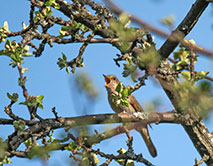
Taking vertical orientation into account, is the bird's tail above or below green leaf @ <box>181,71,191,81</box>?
above

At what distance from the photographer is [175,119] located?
402cm

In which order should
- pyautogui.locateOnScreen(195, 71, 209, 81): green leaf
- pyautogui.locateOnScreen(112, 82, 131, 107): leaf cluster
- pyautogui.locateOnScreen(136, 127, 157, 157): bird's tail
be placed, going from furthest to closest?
pyautogui.locateOnScreen(136, 127, 157, 157): bird's tail, pyautogui.locateOnScreen(195, 71, 209, 81): green leaf, pyautogui.locateOnScreen(112, 82, 131, 107): leaf cluster

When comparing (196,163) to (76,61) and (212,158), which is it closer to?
(212,158)

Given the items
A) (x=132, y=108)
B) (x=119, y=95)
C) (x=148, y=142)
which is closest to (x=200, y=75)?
(x=119, y=95)

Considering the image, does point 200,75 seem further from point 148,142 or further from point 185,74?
point 148,142

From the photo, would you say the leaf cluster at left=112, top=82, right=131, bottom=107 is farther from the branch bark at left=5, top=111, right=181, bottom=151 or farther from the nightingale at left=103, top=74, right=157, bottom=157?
the nightingale at left=103, top=74, right=157, bottom=157

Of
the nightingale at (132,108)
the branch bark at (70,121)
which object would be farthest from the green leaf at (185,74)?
the nightingale at (132,108)

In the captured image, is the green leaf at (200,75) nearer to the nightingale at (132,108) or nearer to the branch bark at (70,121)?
the branch bark at (70,121)

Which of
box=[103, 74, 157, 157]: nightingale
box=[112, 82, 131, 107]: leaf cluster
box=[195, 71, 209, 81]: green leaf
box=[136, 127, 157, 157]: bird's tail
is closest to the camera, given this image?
box=[112, 82, 131, 107]: leaf cluster

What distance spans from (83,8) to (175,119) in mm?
1918

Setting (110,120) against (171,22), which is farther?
(110,120)

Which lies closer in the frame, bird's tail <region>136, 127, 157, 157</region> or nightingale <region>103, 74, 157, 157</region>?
nightingale <region>103, 74, 157, 157</region>

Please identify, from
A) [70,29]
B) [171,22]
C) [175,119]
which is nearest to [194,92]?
[171,22]

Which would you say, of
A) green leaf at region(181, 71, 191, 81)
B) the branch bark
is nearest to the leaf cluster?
the branch bark
